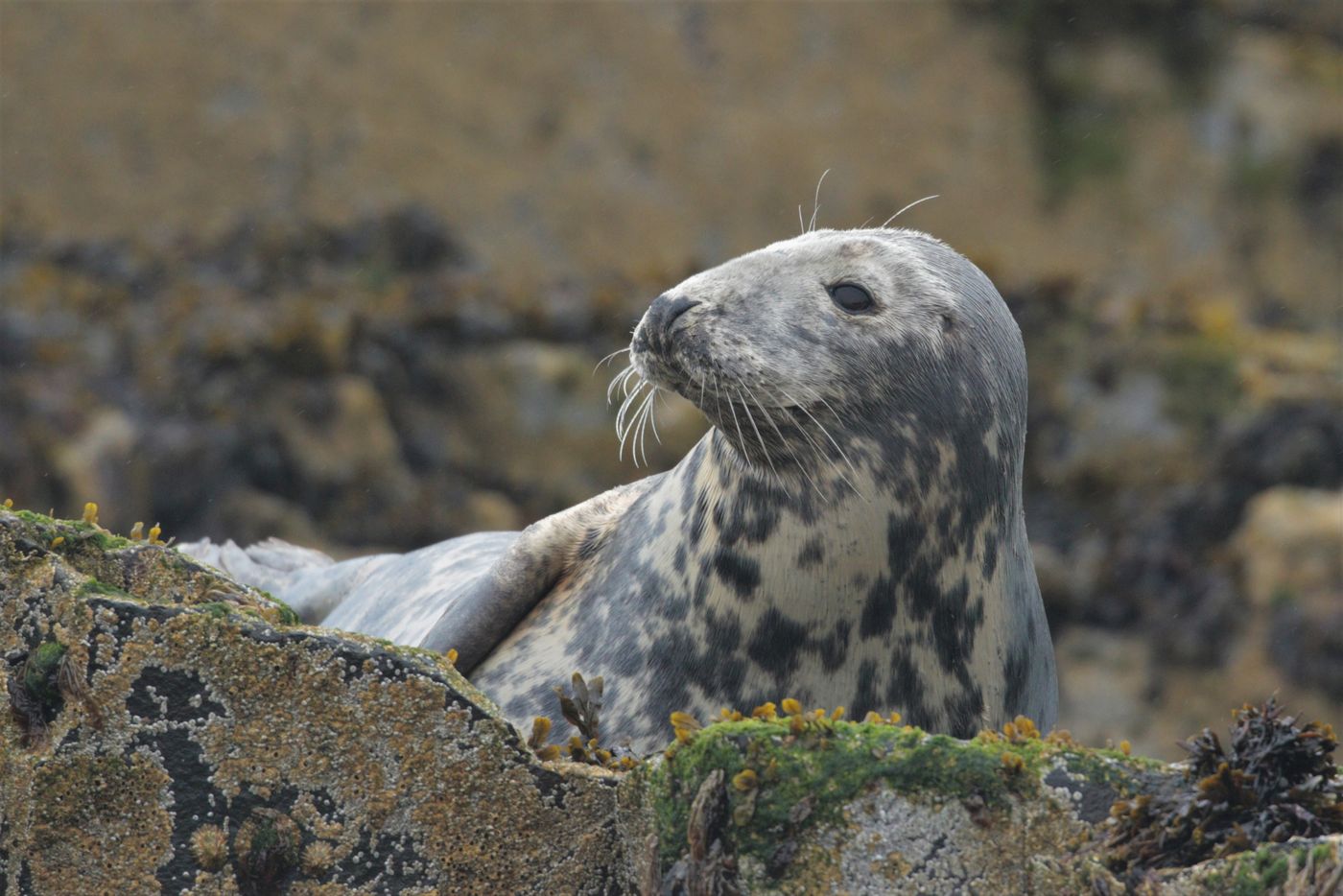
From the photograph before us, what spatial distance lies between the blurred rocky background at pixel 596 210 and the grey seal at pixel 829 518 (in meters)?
10.3

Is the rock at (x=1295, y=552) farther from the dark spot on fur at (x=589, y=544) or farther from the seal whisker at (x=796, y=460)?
the seal whisker at (x=796, y=460)

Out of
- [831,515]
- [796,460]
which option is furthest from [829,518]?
[796,460]

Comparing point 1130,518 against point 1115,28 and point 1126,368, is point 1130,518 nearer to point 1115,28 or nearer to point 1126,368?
point 1126,368

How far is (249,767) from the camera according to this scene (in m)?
3.06

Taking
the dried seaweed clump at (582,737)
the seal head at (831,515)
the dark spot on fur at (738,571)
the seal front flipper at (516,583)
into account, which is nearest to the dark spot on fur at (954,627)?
the seal head at (831,515)

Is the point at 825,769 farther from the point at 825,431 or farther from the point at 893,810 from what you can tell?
the point at 825,431

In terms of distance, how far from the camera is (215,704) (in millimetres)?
3068

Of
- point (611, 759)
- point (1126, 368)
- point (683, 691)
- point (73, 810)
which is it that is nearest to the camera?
point (73, 810)

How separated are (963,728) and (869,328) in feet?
3.49

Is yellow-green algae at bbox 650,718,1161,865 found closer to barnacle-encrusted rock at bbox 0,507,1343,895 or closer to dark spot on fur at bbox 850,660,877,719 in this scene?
barnacle-encrusted rock at bbox 0,507,1343,895

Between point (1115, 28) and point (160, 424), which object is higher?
point (1115, 28)

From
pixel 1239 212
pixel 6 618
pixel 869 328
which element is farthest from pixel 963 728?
pixel 1239 212

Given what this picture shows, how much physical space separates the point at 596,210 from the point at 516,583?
1978 centimetres

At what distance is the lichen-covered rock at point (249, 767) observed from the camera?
118 inches
